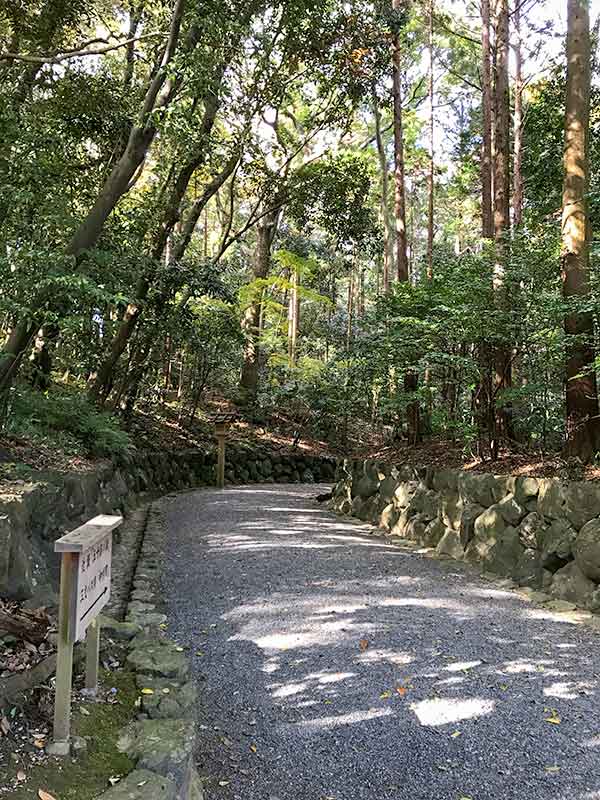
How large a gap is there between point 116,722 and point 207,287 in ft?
23.3

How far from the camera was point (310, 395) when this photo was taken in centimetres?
1513

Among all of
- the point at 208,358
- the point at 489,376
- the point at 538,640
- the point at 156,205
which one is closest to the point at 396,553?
the point at 489,376

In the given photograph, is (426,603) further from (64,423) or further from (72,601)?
(64,423)

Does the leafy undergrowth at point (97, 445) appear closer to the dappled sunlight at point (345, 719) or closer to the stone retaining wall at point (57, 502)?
the stone retaining wall at point (57, 502)

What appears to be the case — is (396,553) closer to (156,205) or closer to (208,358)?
(156,205)

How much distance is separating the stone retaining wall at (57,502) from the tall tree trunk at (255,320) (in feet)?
12.5

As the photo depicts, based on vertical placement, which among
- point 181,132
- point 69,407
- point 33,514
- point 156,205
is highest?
point 156,205

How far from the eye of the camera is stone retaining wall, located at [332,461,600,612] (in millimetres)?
4363

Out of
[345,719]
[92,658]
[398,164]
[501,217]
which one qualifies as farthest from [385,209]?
[92,658]

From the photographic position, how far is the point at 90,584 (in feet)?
7.46

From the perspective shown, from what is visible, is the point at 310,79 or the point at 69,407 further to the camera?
the point at 310,79

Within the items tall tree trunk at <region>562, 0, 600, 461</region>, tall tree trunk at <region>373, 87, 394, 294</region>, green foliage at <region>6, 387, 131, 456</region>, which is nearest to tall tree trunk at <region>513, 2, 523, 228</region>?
tall tree trunk at <region>373, 87, 394, 294</region>

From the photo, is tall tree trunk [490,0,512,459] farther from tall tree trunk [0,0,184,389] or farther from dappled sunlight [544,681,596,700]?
tall tree trunk [0,0,184,389]

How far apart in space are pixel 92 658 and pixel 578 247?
513 centimetres
